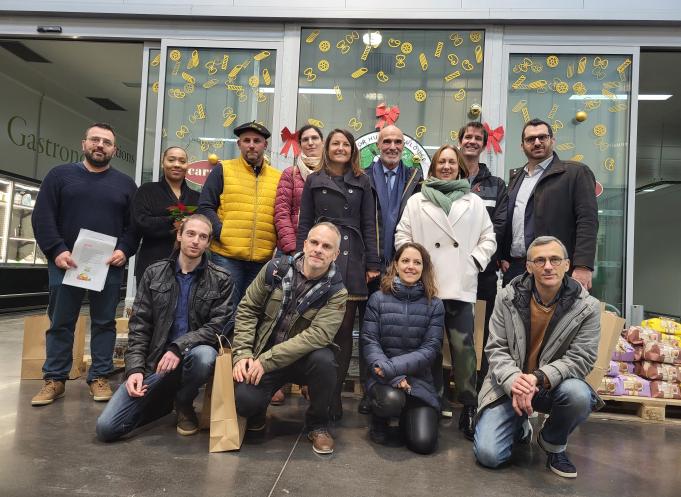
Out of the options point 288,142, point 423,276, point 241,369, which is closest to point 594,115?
point 288,142

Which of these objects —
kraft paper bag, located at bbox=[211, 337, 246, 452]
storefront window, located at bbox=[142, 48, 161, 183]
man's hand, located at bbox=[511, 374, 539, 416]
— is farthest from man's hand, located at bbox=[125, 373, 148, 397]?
storefront window, located at bbox=[142, 48, 161, 183]

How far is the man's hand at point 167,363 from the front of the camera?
2.51 m

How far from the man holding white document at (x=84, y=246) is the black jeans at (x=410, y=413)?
189cm

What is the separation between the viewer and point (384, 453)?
2.50 meters

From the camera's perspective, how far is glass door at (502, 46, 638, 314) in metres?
4.66

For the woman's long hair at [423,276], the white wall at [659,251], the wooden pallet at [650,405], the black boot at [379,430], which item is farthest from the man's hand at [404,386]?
the white wall at [659,251]

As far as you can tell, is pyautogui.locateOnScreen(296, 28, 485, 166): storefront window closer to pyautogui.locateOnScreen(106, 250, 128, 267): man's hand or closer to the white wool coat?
the white wool coat

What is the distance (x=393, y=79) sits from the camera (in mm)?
4852

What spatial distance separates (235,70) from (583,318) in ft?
13.4

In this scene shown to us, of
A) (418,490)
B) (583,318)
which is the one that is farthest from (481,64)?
(418,490)

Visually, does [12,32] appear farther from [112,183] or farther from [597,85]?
[597,85]

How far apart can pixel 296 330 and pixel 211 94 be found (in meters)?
3.32

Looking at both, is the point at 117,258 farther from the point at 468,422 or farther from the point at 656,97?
the point at 656,97

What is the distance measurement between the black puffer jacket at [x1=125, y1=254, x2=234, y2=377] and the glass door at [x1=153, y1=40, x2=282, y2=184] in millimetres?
2417
